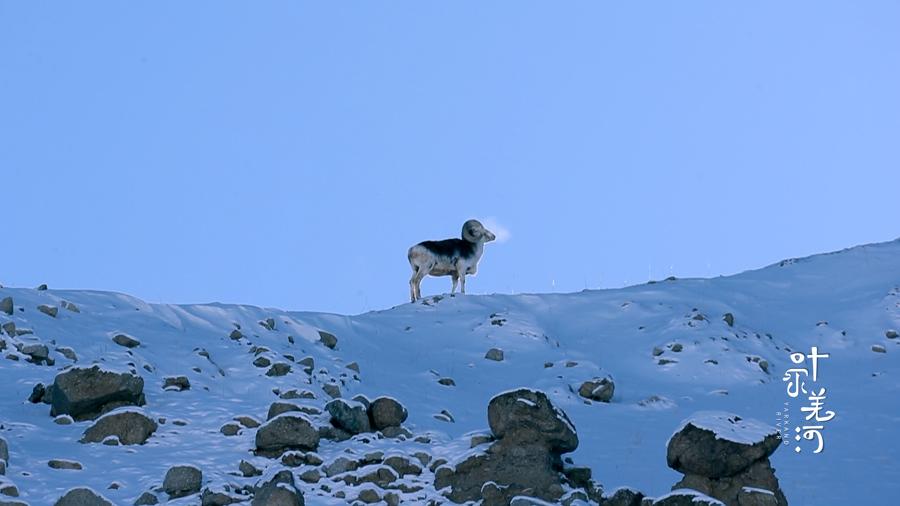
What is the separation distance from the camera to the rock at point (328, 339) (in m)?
24.2

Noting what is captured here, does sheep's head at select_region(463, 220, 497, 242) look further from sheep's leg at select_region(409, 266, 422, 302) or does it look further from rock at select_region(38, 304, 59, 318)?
rock at select_region(38, 304, 59, 318)

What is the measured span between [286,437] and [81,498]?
3092mm

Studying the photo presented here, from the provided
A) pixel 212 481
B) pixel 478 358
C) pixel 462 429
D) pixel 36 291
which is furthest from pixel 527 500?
pixel 36 291

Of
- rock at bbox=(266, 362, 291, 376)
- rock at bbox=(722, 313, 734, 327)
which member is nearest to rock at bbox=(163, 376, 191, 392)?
rock at bbox=(266, 362, 291, 376)

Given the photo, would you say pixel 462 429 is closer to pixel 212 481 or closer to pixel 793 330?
pixel 212 481

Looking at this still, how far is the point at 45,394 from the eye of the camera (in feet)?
55.9

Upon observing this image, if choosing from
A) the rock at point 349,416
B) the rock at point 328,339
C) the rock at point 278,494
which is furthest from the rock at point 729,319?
the rock at point 278,494

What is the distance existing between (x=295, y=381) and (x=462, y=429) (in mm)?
3082

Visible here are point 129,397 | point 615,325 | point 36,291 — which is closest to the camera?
point 129,397

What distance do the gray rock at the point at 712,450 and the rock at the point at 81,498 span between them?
21.8 ft

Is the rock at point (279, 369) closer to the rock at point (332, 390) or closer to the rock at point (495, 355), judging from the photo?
the rock at point (332, 390)

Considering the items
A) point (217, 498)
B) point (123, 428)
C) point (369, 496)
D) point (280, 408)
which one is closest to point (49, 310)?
point (123, 428)

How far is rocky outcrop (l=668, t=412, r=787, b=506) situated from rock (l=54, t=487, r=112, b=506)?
657cm

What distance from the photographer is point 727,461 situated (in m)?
13.7
